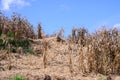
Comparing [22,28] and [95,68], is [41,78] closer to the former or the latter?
[95,68]

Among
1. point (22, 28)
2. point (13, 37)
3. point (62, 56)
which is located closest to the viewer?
point (62, 56)

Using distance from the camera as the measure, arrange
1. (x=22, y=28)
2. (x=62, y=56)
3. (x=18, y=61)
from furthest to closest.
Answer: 1. (x=22, y=28)
2. (x=62, y=56)
3. (x=18, y=61)

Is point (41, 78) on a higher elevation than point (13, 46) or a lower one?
lower

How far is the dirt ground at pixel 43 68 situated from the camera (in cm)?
933

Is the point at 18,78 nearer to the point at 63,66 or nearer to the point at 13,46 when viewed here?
the point at 63,66

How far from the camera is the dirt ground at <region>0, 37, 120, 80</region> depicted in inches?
367

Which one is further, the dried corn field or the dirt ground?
the dried corn field

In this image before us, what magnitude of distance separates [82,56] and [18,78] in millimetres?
2383

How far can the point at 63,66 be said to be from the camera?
1101 centimetres

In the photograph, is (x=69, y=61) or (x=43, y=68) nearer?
(x=43, y=68)

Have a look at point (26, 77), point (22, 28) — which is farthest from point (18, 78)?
point (22, 28)

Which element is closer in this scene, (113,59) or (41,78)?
(41,78)

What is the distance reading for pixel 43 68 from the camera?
10.5 meters

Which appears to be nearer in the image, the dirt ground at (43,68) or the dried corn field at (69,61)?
the dirt ground at (43,68)
